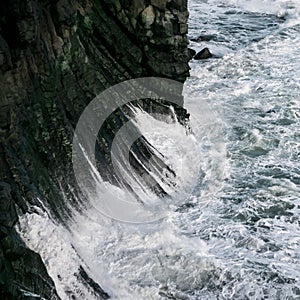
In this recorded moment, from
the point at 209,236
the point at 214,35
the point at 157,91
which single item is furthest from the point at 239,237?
the point at 214,35

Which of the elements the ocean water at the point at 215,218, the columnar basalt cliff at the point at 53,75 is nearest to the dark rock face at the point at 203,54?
the ocean water at the point at 215,218

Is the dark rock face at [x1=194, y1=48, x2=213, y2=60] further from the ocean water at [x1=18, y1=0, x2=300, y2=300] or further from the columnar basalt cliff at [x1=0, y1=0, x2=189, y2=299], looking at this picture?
the columnar basalt cliff at [x1=0, y1=0, x2=189, y2=299]

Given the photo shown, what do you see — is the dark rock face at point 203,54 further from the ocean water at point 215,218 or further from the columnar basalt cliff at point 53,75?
the columnar basalt cliff at point 53,75

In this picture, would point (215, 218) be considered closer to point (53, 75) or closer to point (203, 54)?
point (53, 75)

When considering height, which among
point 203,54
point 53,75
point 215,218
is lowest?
point 203,54

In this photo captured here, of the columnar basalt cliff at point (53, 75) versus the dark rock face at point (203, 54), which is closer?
the columnar basalt cliff at point (53, 75)

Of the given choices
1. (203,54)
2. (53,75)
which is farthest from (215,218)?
(203,54)
